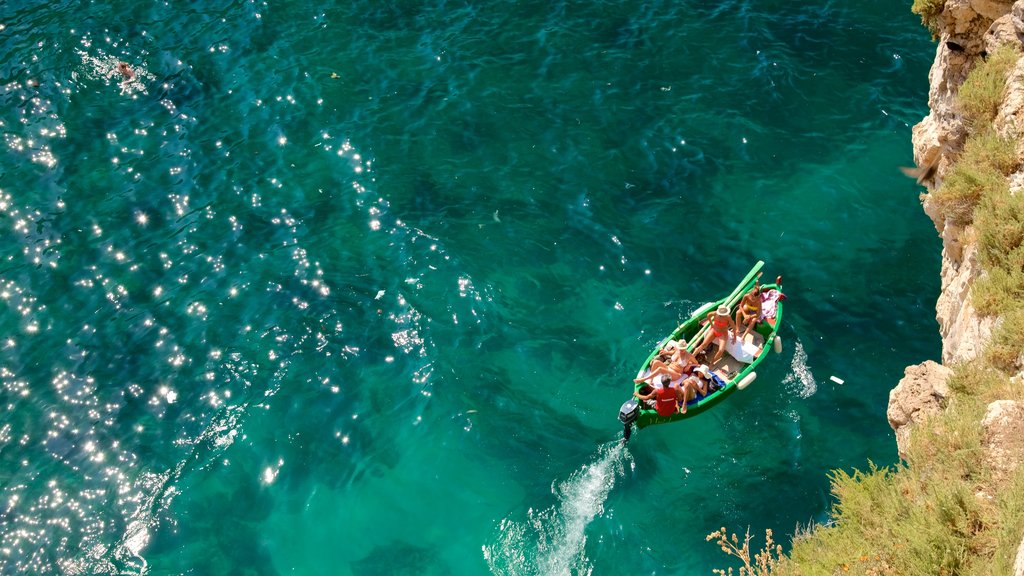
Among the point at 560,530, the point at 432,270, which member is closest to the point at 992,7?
the point at 560,530

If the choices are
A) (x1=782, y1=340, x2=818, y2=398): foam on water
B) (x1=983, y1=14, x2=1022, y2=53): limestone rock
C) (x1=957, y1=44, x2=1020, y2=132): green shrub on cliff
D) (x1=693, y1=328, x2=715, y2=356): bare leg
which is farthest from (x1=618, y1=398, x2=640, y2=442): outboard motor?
(x1=983, y1=14, x2=1022, y2=53): limestone rock

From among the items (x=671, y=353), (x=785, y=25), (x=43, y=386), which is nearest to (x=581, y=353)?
(x=671, y=353)

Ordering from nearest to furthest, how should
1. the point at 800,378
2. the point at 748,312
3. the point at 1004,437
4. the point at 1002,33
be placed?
the point at 1004,437, the point at 1002,33, the point at 800,378, the point at 748,312

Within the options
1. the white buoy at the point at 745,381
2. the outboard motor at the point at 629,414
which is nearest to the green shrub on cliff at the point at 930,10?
the white buoy at the point at 745,381

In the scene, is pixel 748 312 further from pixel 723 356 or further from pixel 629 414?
pixel 629 414

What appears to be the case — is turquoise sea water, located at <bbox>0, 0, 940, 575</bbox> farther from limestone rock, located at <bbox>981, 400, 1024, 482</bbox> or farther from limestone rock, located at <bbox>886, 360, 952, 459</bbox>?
limestone rock, located at <bbox>981, 400, 1024, 482</bbox>

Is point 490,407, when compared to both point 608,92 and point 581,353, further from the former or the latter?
point 608,92

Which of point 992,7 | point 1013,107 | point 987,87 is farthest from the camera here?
point 992,7
